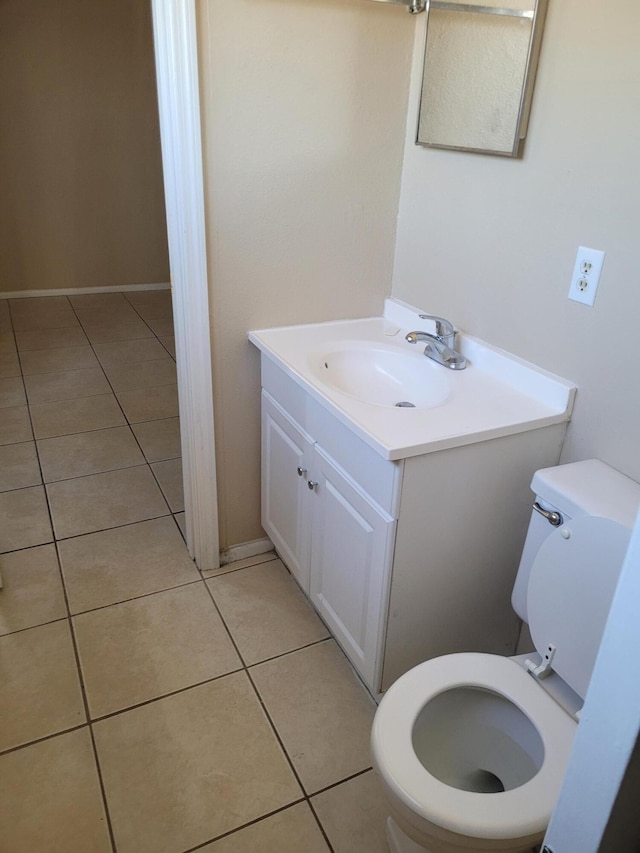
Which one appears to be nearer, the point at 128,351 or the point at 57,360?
the point at 57,360

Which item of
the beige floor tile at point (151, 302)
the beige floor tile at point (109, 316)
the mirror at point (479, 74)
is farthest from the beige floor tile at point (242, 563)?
the beige floor tile at point (151, 302)

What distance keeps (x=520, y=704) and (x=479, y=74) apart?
4.76 feet

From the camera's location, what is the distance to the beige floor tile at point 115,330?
13.9ft

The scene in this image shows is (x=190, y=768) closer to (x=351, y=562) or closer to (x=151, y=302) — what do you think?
(x=351, y=562)

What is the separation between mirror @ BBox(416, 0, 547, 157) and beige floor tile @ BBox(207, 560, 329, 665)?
4.62 feet

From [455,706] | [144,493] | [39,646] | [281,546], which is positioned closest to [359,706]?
[455,706]

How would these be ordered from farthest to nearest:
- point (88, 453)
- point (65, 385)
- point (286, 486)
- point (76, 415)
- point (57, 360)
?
point (57, 360) → point (65, 385) → point (76, 415) → point (88, 453) → point (286, 486)

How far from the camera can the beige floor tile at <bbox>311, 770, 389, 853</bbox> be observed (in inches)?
56.2

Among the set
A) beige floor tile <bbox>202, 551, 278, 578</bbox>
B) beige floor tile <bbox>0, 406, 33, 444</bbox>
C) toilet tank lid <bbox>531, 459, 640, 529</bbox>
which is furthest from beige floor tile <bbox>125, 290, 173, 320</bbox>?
toilet tank lid <bbox>531, 459, 640, 529</bbox>

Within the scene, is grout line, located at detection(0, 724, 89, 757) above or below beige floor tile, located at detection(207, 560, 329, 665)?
below

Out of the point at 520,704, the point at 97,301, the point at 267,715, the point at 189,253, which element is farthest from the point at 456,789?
the point at 97,301

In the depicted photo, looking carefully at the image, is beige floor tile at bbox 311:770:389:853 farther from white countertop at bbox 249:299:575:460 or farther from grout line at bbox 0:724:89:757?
white countertop at bbox 249:299:575:460

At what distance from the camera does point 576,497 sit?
1325 millimetres

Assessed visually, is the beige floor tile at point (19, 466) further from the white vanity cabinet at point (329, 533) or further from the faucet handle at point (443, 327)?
the faucet handle at point (443, 327)
